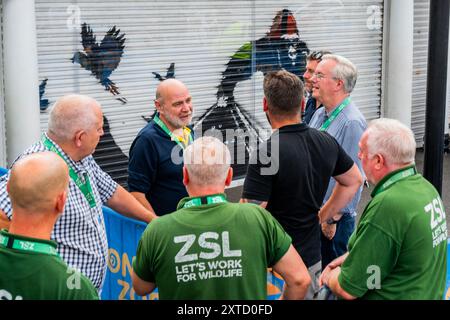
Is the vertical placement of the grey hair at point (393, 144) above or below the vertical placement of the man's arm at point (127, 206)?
above

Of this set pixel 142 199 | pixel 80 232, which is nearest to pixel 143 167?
pixel 142 199

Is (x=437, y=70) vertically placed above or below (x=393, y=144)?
above

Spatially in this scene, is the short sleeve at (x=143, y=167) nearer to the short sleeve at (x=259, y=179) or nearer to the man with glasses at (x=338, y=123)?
the short sleeve at (x=259, y=179)

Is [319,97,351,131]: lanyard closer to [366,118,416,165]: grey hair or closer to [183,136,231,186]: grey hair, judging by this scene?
[366,118,416,165]: grey hair

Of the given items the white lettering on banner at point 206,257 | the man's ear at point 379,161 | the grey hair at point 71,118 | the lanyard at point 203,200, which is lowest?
the white lettering on banner at point 206,257

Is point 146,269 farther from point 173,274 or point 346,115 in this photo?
point 346,115

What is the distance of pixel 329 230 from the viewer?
6191 millimetres

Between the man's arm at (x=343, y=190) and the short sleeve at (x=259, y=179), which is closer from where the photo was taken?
the short sleeve at (x=259, y=179)

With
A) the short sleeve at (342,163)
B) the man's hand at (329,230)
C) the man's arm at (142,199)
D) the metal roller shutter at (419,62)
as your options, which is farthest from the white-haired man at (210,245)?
the metal roller shutter at (419,62)

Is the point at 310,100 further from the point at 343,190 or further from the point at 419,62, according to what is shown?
the point at 419,62

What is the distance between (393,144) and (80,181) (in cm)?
189

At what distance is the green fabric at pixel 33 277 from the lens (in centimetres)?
327

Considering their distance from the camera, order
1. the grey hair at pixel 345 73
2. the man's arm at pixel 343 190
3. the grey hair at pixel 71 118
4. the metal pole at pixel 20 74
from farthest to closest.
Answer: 1. the metal pole at pixel 20 74
2. the grey hair at pixel 345 73
3. the man's arm at pixel 343 190
4. the grey hair at pixel 71 118

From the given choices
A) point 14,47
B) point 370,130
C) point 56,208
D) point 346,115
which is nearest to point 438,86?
point 346,115
